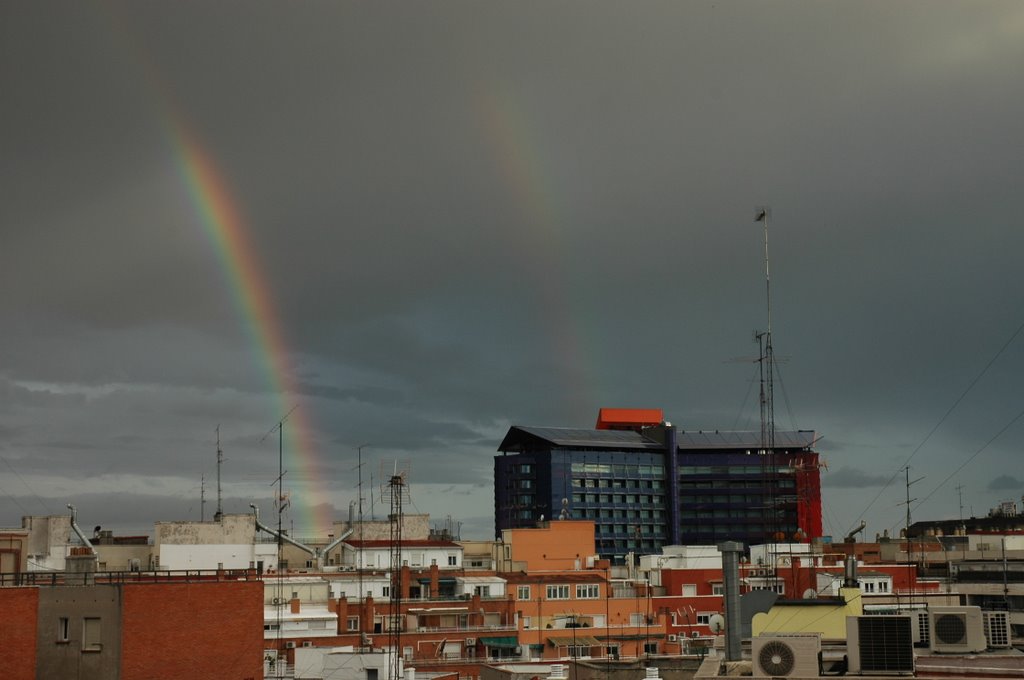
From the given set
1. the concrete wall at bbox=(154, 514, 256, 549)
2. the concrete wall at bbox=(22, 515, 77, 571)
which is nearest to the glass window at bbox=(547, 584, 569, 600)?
the concrete wall at bbox=(154, 514, 256, 549)

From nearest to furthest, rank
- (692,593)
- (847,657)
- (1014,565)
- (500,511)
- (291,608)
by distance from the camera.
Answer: (847,657) → (291,608) → (1014,565) → (692,593) → (500,511)

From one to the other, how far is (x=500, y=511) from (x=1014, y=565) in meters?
109

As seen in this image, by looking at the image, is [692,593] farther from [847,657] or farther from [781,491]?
[781,491]

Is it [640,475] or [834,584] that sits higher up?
[640,475]

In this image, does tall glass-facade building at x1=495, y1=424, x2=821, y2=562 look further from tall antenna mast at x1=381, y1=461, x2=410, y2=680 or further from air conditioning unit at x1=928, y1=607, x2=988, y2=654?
air conditioning unit at x1=928, y1=607, x2=988, y2=654

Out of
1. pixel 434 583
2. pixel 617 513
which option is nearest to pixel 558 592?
pixel 434 583

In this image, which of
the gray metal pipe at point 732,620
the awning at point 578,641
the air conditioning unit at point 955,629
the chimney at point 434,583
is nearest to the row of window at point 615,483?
the chimney at point 434,583

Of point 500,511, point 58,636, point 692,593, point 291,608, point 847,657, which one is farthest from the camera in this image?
point 500,511

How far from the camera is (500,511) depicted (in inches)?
7653

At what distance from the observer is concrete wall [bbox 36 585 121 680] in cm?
4072

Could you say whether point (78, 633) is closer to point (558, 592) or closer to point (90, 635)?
point (90, 635)

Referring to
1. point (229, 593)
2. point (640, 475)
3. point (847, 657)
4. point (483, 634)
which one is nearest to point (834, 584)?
point (483, 634)

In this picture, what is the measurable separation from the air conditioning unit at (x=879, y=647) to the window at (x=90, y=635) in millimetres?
24264

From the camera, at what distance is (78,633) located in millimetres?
40906
